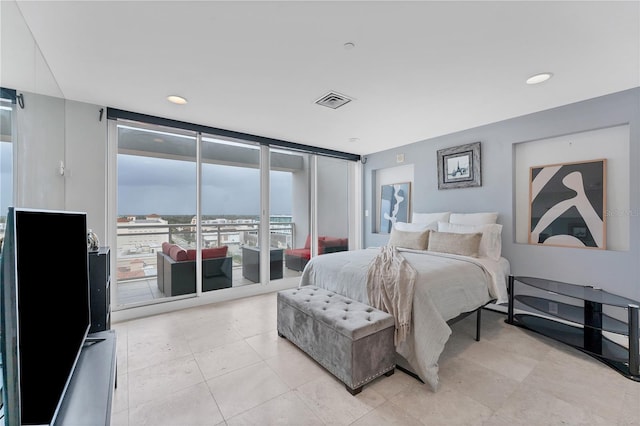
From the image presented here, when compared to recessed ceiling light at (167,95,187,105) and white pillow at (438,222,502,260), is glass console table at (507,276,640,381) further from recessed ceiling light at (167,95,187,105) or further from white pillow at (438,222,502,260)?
recessed ceiling light at (167,95,187,105)

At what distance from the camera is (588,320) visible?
2359mm

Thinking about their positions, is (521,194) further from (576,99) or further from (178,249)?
(178,249)

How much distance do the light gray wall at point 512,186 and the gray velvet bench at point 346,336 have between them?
2322 millimetres

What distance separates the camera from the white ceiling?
1591mm

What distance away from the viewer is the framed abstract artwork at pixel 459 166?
145 inches

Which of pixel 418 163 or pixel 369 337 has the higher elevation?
pixel 418 163

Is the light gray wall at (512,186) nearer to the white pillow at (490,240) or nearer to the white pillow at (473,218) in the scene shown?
the white pillow at (473,218)

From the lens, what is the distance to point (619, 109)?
263cm

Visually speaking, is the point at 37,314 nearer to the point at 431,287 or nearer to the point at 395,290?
the point at 395,290

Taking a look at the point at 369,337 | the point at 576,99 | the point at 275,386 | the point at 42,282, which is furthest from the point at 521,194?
the point at 42,282

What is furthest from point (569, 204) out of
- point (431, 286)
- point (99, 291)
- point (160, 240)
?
point (160, 240)

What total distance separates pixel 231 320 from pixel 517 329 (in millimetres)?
3144

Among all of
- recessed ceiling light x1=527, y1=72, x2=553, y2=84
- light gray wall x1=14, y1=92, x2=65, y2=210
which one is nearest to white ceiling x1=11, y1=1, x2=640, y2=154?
recessed ceiling light x1=527, y1=72, x2=553, y2=84

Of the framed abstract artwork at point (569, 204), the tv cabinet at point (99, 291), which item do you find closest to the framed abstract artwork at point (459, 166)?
the framed abstract artwork at point (569, 204)
